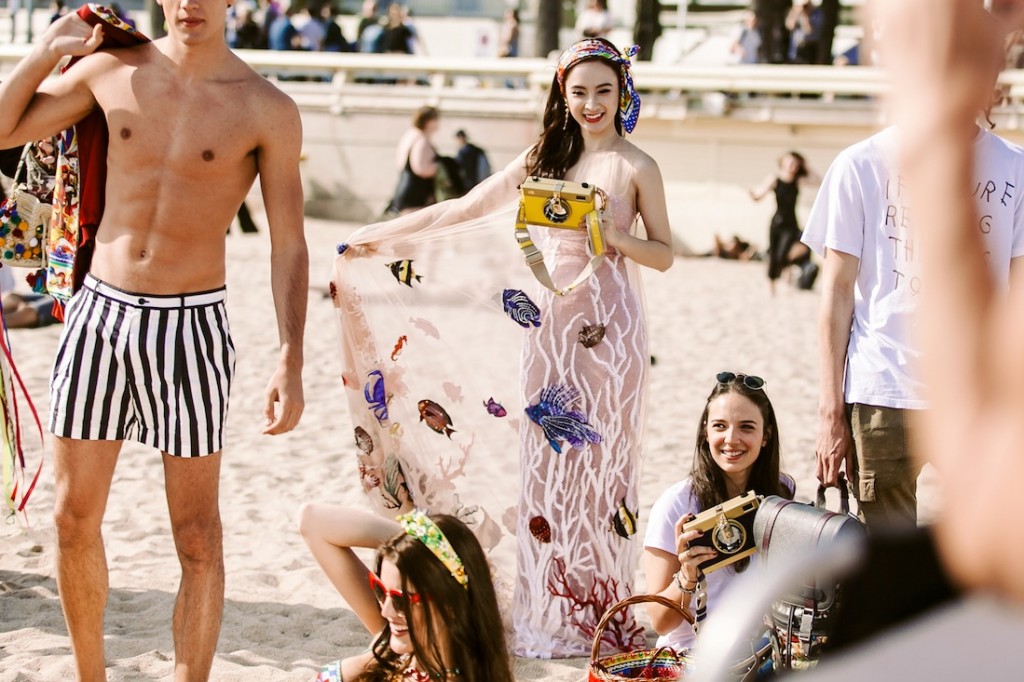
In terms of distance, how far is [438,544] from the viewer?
2.85 m

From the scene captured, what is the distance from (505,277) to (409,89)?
14537 millimetres

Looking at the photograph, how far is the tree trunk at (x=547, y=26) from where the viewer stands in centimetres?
2016

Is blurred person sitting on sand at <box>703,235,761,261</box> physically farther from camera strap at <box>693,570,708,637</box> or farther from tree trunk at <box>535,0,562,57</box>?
camera strap at <box>693,570,708,637</box>

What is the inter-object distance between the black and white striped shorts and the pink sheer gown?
2.83ft

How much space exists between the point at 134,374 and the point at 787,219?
1135 cm

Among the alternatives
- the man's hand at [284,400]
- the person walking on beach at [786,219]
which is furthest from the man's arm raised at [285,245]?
the person walking on beach at [786,219]

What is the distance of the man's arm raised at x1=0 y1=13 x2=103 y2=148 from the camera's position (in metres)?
3.24

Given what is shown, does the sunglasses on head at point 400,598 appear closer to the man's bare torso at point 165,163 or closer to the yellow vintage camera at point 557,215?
the man's bare torso at point 165,163

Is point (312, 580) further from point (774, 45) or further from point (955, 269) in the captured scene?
point (774, 45)

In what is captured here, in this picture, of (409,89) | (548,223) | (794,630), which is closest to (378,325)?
(548,223)

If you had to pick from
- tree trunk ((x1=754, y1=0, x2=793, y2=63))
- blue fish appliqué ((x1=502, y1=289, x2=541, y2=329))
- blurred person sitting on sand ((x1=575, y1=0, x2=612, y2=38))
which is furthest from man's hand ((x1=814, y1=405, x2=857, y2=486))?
tree trunk ((x1=754, y1=0, x2=793, y2=63))

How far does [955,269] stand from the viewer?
81cm

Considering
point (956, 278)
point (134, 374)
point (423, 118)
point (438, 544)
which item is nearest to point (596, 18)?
point (423, 118)

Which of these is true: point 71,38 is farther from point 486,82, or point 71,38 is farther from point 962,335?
point 486,82
